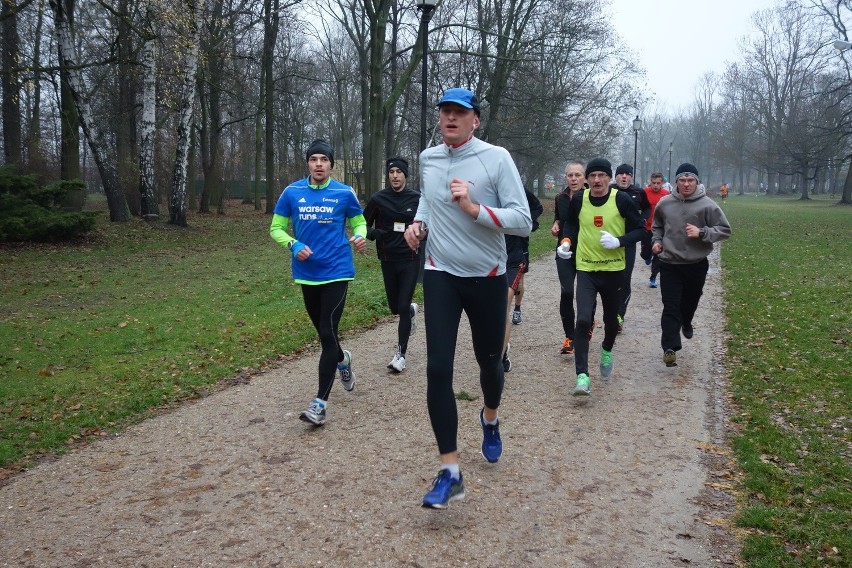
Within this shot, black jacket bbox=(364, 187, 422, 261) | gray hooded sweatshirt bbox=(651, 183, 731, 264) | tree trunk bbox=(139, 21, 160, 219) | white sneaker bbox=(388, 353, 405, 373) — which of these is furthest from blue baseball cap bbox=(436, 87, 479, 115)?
tree trunk bbox=(139, 21, 160, 219)

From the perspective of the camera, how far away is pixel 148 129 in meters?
22.6

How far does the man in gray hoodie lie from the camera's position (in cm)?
739

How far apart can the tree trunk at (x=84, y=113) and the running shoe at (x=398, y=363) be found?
12.7 m

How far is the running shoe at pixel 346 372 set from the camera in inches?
257

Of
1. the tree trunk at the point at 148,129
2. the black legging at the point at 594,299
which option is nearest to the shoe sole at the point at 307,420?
the black legging at the point at 594,299

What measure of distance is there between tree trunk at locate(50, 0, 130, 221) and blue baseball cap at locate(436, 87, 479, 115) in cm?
1501

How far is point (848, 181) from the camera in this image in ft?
170

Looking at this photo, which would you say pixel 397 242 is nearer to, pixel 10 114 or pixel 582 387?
pixel 582 387

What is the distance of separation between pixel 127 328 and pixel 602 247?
6272mm

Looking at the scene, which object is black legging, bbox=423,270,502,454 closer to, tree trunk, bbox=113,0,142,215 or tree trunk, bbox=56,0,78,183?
tree trunk, bbox=56,0,78,183

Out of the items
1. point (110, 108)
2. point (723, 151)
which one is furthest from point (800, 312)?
point (723, 151)

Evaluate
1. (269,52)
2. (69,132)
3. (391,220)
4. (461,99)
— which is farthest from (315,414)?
(269,52)

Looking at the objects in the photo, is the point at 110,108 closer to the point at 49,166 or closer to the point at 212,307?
the point at 49,166

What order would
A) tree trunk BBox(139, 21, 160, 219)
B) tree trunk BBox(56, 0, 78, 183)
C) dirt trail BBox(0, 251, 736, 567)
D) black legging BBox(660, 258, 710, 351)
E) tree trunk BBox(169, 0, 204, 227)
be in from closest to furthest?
dirt trail BBox(0, 251, 736, 567), black legging BBox(660, 258, 710, 351), tree trunk BBox(56, 0, 78, 183), tree trunk BBox(139, 21, 160, 219), tree trunk BBox(169, 0, 204, 227)
